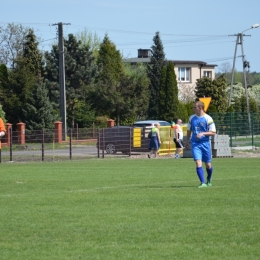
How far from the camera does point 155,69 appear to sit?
8912 cm

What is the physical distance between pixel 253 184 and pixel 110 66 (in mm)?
62318

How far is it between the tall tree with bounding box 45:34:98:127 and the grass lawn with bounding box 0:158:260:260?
54875mm

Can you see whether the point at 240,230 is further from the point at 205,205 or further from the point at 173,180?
the point at 173,180

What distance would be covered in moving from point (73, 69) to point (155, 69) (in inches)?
759

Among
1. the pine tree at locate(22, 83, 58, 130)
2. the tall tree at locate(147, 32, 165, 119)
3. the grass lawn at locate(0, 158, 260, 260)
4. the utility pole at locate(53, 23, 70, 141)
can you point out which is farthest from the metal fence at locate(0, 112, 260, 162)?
the tall tree at locate(147, 32, 165, 119)

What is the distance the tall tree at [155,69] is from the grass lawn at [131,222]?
229ft

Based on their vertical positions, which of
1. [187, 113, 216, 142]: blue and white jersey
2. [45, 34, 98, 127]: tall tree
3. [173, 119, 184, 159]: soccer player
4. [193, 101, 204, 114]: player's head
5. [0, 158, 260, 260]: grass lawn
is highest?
[45, 34, 98, 127]: tall tree

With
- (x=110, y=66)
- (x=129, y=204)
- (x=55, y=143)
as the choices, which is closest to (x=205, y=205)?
(x=129, y=204)

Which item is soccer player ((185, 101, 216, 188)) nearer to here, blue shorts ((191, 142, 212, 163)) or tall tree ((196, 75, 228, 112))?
blue shorts ((191, 142, 212, 163))

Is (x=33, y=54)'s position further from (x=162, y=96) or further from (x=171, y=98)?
(x=171, y=98)

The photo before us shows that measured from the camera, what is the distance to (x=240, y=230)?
905 cm

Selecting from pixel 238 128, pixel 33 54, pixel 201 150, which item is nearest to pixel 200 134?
pixel 201 150

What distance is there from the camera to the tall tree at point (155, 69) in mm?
86231

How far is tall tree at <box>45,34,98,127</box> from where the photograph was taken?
70.6 meters
